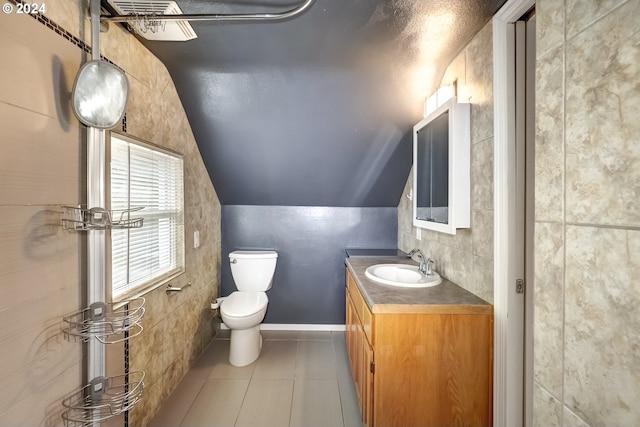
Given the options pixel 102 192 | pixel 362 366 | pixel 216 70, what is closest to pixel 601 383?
pixel 362 366

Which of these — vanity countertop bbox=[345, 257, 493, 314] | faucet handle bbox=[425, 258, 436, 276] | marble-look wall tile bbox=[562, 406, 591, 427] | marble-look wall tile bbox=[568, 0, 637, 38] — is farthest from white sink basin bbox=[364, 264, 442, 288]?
marble-look wall tile bbox=[568, 0, 637, 38]

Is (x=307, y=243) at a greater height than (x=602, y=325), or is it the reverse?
(x=602, y=325)

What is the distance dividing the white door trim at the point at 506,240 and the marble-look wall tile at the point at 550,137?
27.7 inches

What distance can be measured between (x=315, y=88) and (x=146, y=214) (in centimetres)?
137

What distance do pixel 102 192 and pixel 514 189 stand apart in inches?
72.8

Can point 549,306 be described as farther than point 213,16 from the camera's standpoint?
No

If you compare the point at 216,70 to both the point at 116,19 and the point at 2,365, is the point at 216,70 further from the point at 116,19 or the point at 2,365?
the point at 2,365

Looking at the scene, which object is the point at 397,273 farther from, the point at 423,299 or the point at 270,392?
the point at 270,392

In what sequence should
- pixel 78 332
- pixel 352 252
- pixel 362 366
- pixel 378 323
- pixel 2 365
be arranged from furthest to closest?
pixel 352 252 → pixel 362 366 → pixel 378 323 → pixel 78 332 → pixel 2 365

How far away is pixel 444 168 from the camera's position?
1.77 meters

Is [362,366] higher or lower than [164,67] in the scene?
lower

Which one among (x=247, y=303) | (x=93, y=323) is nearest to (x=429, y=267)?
(x=247, y=303)

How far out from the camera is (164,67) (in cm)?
186

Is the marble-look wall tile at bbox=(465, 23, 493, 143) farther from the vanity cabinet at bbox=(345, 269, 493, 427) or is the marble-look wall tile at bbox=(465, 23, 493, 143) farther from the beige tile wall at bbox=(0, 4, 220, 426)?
the beige tile wall at bbox=(0, 4, 220, 426)
